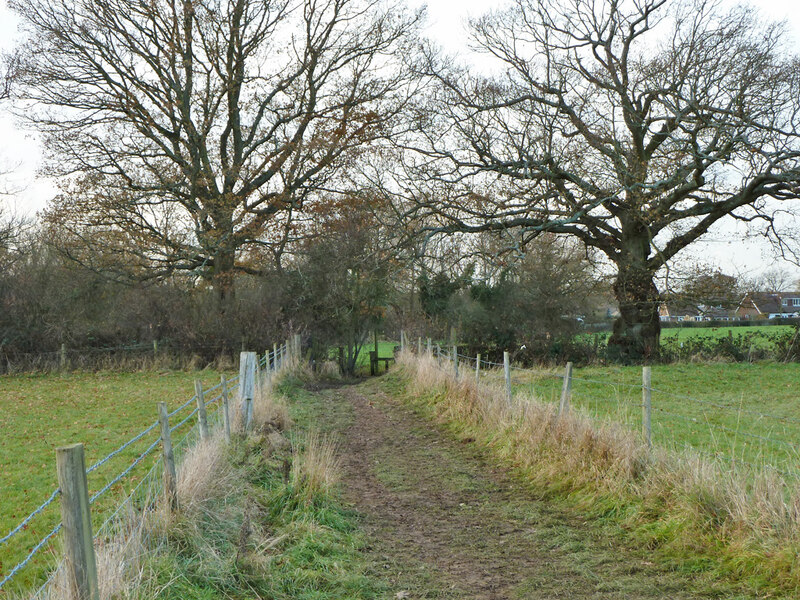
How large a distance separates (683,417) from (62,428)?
36.6 ft

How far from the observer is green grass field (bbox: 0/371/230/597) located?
804cm

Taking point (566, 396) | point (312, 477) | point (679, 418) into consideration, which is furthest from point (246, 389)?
point (679, 418)

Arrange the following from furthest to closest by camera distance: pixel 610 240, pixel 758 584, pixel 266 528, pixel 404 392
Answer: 1. pixel 610 240
2. pixel 404 392
3. pixel 266 528
4. pixel 758 584

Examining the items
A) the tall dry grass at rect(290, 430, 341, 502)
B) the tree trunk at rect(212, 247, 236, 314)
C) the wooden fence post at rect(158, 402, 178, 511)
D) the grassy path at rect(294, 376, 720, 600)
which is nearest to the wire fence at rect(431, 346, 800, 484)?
the grassy path at rect(294, 376, 720, 600)

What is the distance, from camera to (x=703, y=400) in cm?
1623

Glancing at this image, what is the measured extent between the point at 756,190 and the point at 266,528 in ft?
63.5

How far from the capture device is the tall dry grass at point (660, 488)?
5.53 metres

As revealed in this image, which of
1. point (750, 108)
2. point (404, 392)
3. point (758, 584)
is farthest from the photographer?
point (750, 108)

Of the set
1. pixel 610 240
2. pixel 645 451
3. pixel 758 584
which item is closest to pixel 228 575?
pixel 758 584

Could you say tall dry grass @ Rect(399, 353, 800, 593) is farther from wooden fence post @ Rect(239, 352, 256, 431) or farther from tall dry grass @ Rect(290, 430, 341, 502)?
wooden fence post @ Rect(239, 352, 256, 431)

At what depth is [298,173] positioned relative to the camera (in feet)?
88.1

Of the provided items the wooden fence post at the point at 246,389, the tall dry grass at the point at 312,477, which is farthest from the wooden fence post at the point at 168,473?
the wooden fence post at the point at 246,389

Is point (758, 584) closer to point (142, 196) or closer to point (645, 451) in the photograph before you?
point (645, 451)

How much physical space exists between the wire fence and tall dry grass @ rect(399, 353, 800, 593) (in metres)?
0.33
